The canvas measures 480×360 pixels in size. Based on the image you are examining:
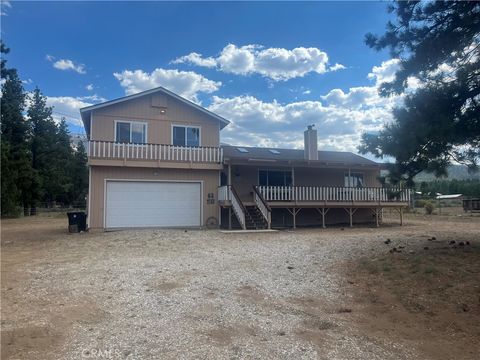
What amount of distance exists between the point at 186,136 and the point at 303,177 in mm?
7038

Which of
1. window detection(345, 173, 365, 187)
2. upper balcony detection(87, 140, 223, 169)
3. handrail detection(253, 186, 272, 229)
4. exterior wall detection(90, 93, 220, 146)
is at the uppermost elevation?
exterior wall detection(90, 93, 220, 146)

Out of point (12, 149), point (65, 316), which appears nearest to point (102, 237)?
point (65, 316)

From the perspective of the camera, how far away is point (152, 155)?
54.1 feet

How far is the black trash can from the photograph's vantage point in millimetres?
15828

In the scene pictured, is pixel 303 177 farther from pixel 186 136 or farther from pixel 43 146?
pixel 43 146

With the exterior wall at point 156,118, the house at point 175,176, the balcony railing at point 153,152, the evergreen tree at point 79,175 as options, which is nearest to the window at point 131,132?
the house at point 175,176

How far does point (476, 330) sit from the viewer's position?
4.57 metres

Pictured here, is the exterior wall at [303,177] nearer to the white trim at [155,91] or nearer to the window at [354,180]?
the window at [354,180]

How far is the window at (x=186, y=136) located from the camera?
1770 cm

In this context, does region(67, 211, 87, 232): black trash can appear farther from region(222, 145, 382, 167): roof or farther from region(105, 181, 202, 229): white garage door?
region(222, 145, 382, 167): roof

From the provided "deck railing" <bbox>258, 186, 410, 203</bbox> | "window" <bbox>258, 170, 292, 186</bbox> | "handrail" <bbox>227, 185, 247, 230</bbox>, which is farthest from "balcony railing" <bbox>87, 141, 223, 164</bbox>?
"window" <bbox>258, 170, 292, 186</bbox>

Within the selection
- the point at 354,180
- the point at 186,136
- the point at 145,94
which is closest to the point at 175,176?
the point at 186,136

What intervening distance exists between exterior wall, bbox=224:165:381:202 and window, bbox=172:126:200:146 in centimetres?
216

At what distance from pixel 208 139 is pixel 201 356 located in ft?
48.5
